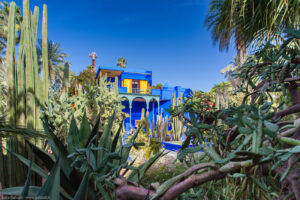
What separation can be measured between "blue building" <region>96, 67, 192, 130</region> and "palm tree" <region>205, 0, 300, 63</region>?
680 cm

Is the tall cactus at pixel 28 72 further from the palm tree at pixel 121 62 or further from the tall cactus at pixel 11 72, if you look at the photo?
the palm tree at pixel 121 62

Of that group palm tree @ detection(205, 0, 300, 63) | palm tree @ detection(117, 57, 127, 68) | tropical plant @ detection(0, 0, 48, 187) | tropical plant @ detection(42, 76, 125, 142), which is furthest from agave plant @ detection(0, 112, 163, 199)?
palm tree @ detection(117, 57, 127, 68)

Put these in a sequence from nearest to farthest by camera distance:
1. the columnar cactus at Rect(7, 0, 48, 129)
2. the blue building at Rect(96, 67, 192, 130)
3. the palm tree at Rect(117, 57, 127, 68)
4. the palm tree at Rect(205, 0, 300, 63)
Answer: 1. the columnar cactus at Rect(7, 0, 48, 129)
2. the palm tree at Rect(205, 0, 300, 63)
3. the blue building at Rect(96, 67, 192, 130)
4. the palm tree at Rect(117, 57, 127, 68)

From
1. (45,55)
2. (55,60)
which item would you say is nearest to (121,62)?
(55,60)

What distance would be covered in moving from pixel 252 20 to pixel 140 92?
1064 cm

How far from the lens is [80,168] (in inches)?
22.8

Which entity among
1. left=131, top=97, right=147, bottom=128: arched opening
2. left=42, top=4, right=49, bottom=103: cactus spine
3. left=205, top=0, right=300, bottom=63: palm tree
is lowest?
left=131, top=97, right=147, bottom=128: arched opening

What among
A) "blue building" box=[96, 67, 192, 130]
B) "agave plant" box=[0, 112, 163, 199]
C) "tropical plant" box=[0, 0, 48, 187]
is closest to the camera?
"agave plant" box=[0, 112, 163, 199]

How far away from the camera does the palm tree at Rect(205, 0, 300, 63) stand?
3.82 meters

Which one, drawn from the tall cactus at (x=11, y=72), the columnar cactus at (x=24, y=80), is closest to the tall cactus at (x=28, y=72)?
the columnar cactus at (x=24, y=80)

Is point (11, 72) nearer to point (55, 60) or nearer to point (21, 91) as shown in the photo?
point (21, 91)

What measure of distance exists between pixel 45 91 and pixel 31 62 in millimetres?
405

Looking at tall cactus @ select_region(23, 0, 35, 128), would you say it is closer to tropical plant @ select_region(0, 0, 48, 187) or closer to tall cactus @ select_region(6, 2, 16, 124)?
tropical plant @ select_region(0, 0, 48, 187)

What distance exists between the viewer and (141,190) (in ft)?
0.72
